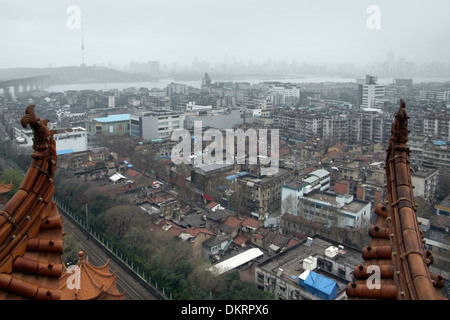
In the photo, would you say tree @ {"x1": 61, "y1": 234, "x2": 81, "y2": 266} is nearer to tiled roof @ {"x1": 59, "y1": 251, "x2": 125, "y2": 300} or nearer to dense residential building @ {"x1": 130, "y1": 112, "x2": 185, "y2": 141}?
tiled roof @ {"x1": 59, "y1": 251, "x2": 125, "y2": 300}

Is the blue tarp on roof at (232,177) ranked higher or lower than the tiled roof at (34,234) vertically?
lower

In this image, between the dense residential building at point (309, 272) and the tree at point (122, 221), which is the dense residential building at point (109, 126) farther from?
the dense residential building at point (309, 272)

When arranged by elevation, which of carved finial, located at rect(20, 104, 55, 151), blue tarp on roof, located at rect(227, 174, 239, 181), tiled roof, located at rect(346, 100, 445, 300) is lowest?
blue tarp on roof, located at rect(227, 174, 239, 181)

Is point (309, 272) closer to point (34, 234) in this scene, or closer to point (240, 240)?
point (240, 240)

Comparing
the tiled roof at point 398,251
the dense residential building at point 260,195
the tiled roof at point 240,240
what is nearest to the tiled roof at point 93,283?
the tiled roof at point 398,251

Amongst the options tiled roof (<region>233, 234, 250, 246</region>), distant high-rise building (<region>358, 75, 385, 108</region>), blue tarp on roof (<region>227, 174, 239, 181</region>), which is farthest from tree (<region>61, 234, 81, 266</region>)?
distant high-rise building (<region>358, 75, 385, 108</region>)
